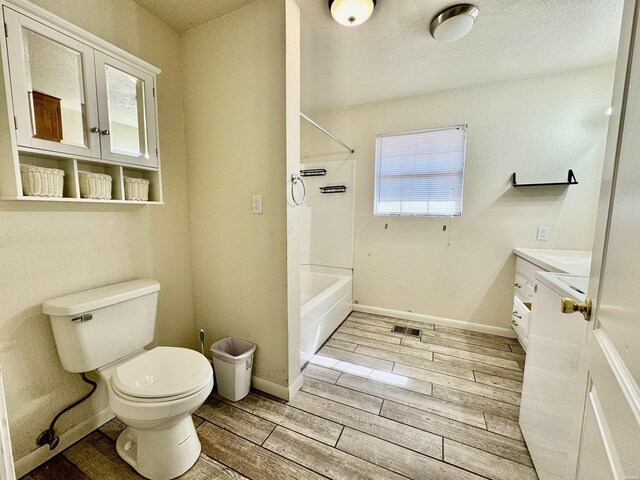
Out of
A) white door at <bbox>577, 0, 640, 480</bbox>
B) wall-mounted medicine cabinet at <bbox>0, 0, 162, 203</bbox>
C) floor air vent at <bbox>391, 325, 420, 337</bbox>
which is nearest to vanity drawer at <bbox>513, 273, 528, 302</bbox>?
floor air vent at <bbox>391, 325, 420, 337</bbox>

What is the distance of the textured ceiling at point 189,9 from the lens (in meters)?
1.52

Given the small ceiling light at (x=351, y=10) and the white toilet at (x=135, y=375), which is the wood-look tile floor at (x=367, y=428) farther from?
the small ceiling light at (x=351, y=10)

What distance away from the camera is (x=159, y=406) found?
1.07 metres

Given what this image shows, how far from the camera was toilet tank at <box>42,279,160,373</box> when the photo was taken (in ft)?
3.93

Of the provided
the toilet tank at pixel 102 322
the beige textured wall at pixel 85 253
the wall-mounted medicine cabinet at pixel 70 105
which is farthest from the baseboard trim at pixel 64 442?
the wall-mounted medicine cabinet at pixel 70 105

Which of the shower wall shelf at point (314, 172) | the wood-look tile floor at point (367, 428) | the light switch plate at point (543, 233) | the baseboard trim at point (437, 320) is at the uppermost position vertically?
the shower wall shelf at point (314, 172)

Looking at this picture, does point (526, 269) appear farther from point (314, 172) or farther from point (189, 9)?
point (189, 9)

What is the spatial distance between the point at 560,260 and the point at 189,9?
122 inches

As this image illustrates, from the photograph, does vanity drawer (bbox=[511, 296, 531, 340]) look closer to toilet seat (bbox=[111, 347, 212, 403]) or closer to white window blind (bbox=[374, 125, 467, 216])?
white window blind (bbox=[374, 125, 467, 216])

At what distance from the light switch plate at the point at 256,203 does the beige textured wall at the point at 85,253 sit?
609mm

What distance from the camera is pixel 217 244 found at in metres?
1.82

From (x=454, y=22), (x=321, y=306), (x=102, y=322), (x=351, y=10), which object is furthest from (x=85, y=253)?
(x=454, y=22)

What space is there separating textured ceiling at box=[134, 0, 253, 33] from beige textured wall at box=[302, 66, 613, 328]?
5.40 feet

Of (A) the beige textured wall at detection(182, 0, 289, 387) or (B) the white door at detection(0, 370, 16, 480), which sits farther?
(A) the beige textured wall at detection(182, 0, 289, 387)
